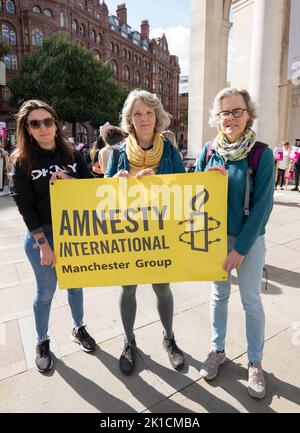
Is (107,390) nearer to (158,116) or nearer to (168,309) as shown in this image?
(168,309)

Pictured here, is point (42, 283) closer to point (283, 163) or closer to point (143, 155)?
point (143, 155)

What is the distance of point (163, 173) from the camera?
221 cm

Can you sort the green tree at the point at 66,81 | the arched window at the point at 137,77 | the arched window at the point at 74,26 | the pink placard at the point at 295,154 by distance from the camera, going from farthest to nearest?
the arched window at the point at 137,77 < the arched window at the point at 74,26 < the green tree at the point at 66,81 < the pink placard at the point at 295,154

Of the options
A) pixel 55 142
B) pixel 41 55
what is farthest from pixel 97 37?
pixel 55 142

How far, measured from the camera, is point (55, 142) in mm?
2350

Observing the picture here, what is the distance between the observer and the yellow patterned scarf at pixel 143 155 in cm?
217

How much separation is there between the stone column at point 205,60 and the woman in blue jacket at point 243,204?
1246cm

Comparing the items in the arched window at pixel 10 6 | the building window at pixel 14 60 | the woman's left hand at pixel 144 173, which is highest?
the arched window at pixel 10 6

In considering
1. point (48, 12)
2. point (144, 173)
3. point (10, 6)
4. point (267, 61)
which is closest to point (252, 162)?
point (144, 173)

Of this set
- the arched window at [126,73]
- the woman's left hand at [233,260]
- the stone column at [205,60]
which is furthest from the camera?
the arched window at [126,73]

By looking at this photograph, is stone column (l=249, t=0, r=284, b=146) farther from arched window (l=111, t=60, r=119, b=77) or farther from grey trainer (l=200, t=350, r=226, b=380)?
arched window (l=111, t=60, r=119, b=77)

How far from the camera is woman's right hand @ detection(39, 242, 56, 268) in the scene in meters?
2.17

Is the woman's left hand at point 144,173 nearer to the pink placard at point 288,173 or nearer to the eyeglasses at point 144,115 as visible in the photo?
the eyeglasses at point 144,115

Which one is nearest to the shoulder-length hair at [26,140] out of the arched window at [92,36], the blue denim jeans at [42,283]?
the blue denim jeans at [42,283]
